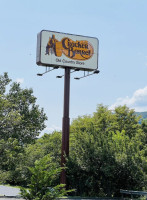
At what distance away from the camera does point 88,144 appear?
24.2 meters

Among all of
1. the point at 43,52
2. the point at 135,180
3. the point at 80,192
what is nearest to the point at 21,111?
the point at 43,52

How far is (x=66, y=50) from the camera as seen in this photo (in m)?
28.1

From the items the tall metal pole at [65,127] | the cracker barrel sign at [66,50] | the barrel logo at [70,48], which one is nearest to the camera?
the tall metal pole at [65,127]

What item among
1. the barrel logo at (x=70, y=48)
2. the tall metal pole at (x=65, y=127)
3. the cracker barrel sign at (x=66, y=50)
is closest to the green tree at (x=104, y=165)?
the tall metal pole at (x=65, y=127)

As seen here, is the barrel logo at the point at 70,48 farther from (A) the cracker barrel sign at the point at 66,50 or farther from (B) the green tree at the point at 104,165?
(B) the green tree at the point at 104,165

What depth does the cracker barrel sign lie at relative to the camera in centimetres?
2720

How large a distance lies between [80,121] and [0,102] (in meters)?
36.5

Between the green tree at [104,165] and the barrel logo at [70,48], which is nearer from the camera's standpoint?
the green tree at [104,165]

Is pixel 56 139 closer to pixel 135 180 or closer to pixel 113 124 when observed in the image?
pixel 113 124

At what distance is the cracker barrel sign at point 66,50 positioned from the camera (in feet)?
89.2

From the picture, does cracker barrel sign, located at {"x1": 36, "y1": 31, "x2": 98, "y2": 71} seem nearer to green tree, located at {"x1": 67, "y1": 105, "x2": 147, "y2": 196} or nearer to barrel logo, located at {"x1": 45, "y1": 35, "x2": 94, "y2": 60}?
barrel logo, located at {"x1": 45, "y1": 35, "x2": 94, "y2": 60}

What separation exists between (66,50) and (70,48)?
0.46 meters

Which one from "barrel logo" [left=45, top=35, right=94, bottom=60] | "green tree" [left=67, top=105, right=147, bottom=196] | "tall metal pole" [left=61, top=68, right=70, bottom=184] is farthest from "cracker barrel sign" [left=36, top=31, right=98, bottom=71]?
"green tree" [left=67, top=105, right=147, bottom=196]

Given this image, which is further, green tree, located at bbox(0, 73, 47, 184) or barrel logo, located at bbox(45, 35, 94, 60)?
barrel logo, located at bbox(45, 35, 94, 60)
